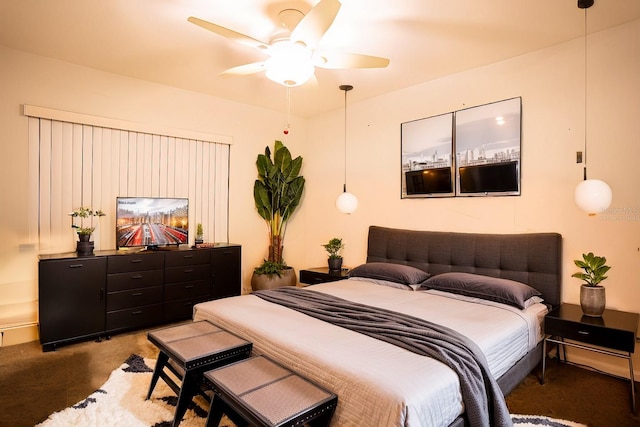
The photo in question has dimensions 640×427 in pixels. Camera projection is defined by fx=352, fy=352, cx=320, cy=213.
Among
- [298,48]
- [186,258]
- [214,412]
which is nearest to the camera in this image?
[214,412]

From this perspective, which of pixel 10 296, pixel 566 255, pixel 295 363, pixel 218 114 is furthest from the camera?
pixel 218 114

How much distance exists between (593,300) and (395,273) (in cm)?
155

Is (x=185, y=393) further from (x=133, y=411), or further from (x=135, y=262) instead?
(x=135, y=262)

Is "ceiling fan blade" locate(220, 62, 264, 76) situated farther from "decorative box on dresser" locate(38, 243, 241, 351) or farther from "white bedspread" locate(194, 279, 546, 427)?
"decorative box on dresser" locate(38, 243, 241, 351)

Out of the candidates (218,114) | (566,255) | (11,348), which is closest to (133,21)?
(218,114)

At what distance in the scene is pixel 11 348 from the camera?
3.12m

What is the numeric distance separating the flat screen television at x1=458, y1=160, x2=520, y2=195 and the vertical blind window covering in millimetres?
3002

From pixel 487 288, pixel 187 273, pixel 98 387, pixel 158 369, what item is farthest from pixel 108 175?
pixel 487 288

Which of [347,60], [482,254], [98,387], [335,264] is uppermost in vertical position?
[347,60]

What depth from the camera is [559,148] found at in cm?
299

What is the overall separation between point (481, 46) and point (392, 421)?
3023 mm

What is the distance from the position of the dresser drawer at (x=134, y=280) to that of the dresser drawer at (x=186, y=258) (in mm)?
144

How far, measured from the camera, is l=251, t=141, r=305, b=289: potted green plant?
4.93 metres

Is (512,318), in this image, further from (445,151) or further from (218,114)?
(218,114)
